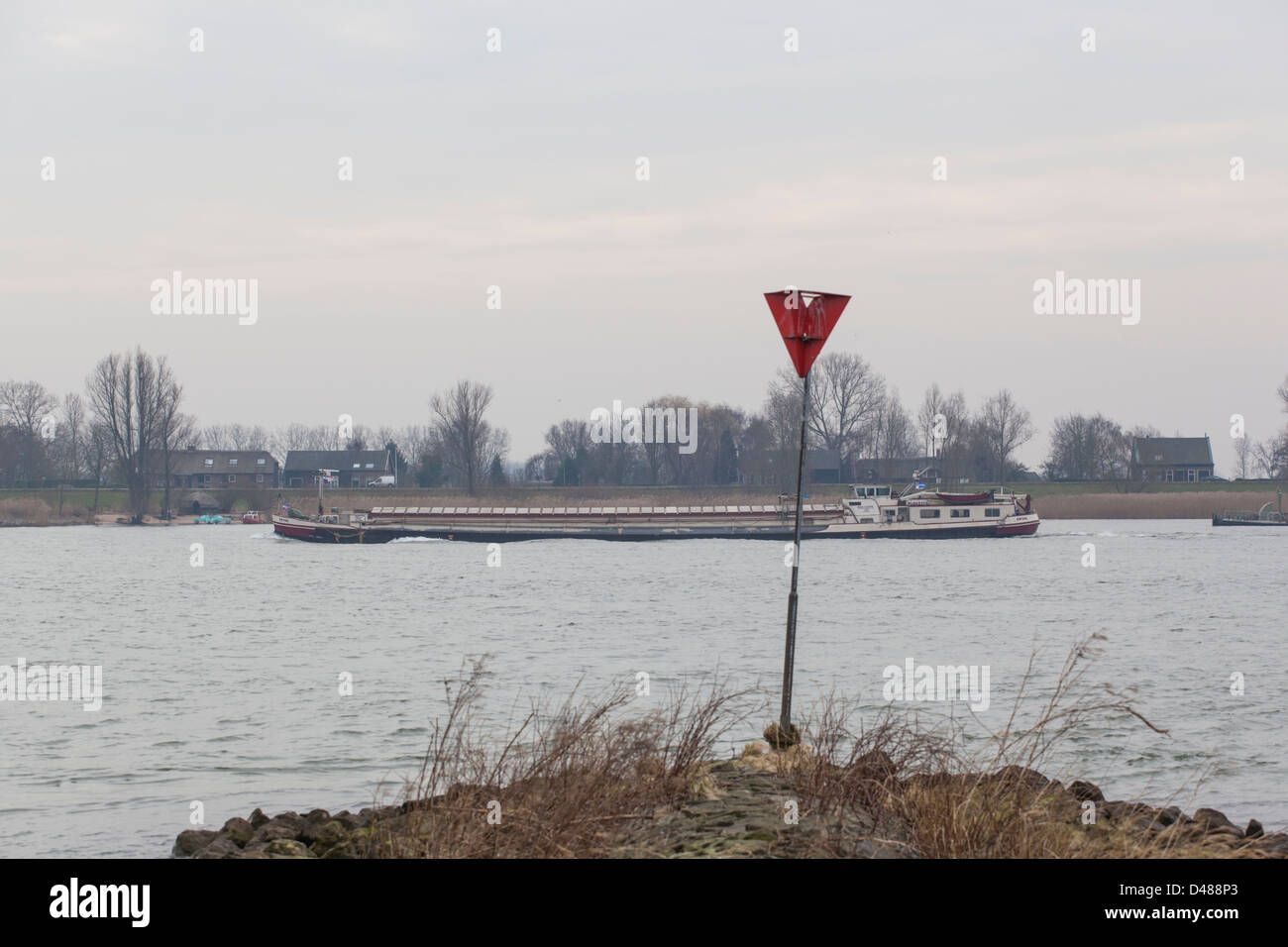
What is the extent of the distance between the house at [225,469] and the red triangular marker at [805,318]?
128288 mm

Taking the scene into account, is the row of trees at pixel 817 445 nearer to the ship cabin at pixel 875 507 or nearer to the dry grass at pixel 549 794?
the ship cabin at pixel 875 507

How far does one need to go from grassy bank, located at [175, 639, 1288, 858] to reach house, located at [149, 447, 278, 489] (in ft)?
421

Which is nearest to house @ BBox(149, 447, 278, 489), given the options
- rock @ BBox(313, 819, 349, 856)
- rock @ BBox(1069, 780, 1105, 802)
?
rock @ BBox(313, 819, 349, 856)

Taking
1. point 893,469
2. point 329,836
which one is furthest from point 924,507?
point 329,836

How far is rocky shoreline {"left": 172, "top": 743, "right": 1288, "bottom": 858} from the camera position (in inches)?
310

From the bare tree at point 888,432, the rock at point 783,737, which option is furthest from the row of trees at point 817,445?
the rock at point 783,737

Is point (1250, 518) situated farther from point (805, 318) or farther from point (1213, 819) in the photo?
point (805, 318)

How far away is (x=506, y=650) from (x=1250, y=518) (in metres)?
77.7

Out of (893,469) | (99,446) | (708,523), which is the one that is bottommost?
(708,523)

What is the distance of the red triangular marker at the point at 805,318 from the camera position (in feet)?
34.6

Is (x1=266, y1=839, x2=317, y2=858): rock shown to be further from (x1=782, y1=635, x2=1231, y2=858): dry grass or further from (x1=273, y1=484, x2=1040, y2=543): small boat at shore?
(x1=273, y1=484, x2=1040, y2=543): small boat at shore

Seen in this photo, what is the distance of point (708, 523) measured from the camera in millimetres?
78000

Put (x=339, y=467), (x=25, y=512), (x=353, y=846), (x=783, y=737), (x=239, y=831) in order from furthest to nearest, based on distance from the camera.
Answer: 1. (x=339, y=467)
2. (x=25, y=512)
3. (x=783, y=737)
4. (x=239, y=831)
5. (x=353, y=846)
